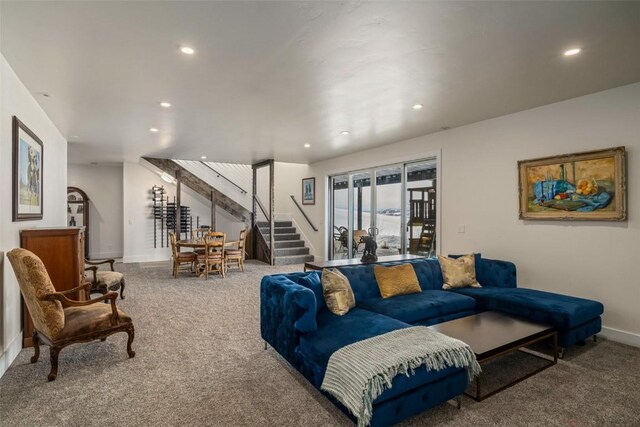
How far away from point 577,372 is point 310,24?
357cm

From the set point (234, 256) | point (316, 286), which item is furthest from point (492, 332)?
point (234, 256)

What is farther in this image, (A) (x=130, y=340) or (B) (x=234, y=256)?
(B) (x=234, y=256)

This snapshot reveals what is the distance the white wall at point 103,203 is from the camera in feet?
30.0

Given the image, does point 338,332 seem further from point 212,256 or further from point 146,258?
point 146,258

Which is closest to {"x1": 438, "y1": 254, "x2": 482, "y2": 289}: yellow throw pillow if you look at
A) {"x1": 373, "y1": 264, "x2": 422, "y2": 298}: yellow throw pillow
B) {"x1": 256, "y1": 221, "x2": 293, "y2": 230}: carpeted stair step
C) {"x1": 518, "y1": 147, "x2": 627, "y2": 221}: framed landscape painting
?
{"x1": 373, "y1": 264, "x2": 422, "y2": 298}: yellow throw pillow

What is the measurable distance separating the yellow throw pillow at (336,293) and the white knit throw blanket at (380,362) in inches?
24.9

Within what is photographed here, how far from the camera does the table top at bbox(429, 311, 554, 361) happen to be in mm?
2532

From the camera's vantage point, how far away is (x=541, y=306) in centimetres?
326

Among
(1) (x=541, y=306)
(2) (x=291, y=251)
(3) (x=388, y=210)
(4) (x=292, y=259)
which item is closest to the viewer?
(1) (x=541, y=306)

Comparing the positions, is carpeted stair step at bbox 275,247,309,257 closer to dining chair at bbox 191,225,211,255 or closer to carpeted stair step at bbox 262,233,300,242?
carpeted stair step at bbox 262,233,300,242

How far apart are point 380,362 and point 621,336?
3.23 meters

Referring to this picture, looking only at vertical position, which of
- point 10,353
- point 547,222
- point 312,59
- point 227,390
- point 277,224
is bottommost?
point 227,390

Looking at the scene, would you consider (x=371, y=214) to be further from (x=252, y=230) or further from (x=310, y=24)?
(x=310, y=24)

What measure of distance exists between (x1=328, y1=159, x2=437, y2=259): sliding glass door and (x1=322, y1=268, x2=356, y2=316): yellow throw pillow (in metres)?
2.33
